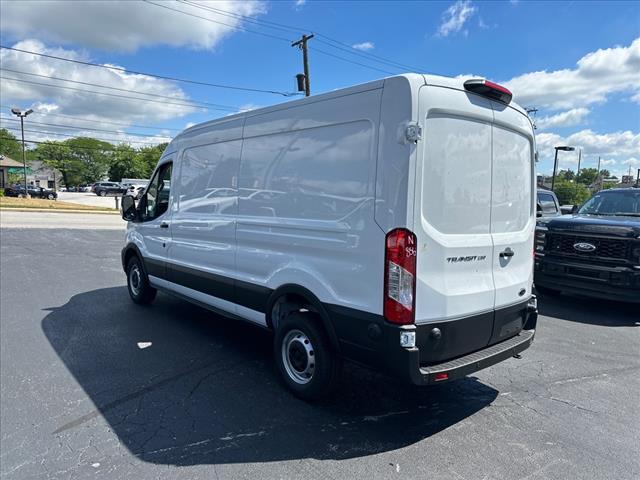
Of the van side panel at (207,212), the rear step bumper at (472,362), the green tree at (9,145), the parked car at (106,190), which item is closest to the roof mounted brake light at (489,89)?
the rear step bumper at (472,362)

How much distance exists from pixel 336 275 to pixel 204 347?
2456 mm

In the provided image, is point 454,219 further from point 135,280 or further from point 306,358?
point 135,280

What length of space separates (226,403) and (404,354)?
5.52 ft

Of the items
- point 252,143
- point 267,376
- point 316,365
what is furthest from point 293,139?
point 267,376

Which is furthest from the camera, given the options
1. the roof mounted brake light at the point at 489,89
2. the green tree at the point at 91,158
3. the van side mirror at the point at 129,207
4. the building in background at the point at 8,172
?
the green tree at the point at 91,158

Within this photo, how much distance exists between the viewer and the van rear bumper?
3.02 m

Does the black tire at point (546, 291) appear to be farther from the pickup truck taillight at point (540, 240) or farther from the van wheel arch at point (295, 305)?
the van wheel arch at point (295, 305)

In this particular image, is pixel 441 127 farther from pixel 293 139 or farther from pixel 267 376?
pixel 267 376

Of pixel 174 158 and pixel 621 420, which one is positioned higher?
pixel 174 158

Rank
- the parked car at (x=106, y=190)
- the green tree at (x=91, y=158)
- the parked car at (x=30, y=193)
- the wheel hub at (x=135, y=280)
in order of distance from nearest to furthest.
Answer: the wheel hub at (x=135, y=280), the parked car at (x=30, y=193), the parked car at (x=106, y=190), the green tree at (x=91, y=158)

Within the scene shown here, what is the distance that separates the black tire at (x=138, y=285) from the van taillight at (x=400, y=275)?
4885mm

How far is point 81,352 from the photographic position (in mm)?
4902

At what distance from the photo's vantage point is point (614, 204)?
26.3 ft

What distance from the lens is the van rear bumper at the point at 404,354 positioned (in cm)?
302
